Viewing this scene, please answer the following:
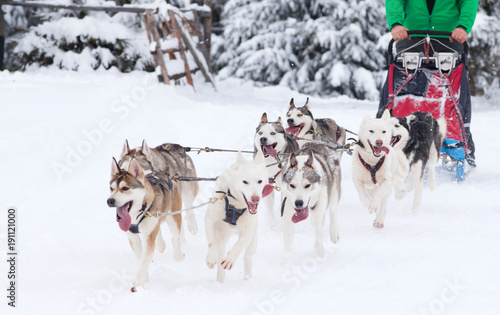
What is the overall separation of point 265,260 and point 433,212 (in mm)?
2062

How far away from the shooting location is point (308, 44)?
1500 centimetres

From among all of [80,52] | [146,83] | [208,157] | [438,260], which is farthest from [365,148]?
[80,52]

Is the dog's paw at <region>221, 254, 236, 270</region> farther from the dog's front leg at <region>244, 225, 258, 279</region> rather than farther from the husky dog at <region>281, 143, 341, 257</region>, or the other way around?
the husky dog at <region>281, 143, 341, 257</region>

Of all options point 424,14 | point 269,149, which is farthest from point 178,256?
point 424,14

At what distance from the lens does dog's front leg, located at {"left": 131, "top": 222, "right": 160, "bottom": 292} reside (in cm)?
317

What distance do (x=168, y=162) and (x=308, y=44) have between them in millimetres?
11618

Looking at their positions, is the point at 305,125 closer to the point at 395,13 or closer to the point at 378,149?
the point at 378,149

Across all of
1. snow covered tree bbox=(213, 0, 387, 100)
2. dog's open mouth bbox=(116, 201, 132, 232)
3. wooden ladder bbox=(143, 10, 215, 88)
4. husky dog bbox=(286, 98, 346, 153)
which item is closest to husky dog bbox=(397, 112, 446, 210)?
husky dog bbox=(286, 98, 346, 153)

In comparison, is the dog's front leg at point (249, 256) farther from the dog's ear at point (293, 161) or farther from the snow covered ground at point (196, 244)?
the dog's ear at point (293, 161)

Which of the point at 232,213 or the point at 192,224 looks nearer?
the point at 232,213

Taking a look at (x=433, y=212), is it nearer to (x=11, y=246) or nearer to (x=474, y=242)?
(x=474, y=242)

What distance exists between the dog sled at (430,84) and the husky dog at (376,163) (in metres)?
1.04

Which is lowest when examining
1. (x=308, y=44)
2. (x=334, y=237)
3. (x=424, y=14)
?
(x=308, y=44)

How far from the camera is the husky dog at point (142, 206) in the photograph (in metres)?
3.03
